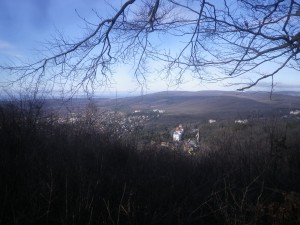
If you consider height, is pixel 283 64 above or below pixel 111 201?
above

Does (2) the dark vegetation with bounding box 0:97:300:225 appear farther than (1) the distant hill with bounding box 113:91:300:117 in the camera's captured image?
No

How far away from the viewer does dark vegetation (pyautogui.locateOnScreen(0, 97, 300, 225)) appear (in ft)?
9.68

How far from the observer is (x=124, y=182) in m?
3.79

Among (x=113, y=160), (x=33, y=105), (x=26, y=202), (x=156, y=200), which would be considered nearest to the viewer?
(x=26, y=202)

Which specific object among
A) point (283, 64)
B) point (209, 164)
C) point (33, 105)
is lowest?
point (209, 164)

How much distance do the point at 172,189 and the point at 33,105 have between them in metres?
3.28

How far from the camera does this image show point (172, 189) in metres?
3.89

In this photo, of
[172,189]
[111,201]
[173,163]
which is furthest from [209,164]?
[111,201]

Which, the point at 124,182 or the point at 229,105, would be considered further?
the point at 229,105

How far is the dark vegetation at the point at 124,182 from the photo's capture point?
2951 mm

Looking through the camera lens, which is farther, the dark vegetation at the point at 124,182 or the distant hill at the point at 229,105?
the distant hill at the point at 229,105

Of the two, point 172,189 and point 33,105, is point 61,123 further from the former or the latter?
point 172,189

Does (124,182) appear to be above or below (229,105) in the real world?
above

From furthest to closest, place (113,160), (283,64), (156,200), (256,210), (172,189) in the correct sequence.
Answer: (283,64)
(113,160)
(172,189)
(156,200)
(256,210)
